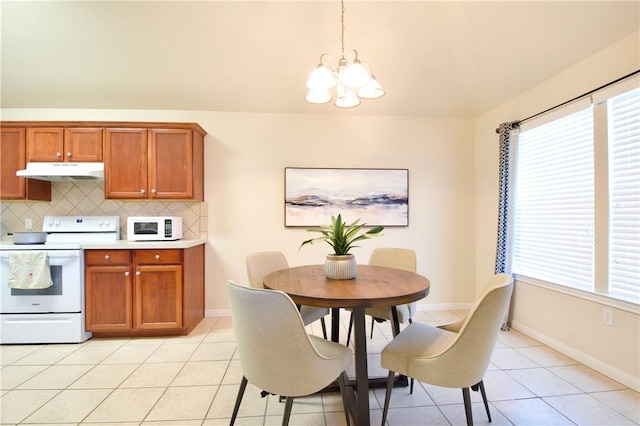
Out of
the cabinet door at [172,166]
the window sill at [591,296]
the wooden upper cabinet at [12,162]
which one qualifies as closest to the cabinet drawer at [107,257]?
the cabinet door at [172,166]

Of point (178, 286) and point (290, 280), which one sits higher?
point (290, 280)

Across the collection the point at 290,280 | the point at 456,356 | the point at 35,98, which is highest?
the point at 35,98

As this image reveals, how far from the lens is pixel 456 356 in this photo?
4.31ft

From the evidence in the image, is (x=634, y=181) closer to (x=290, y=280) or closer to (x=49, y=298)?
(x=290, y=280)

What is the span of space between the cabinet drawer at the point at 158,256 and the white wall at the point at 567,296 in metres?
3.43

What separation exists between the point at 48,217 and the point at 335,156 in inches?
125

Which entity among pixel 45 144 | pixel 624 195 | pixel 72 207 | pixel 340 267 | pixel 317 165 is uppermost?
pixel 45 144

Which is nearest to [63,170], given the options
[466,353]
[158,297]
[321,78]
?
[158,297]

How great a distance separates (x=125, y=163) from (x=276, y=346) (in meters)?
2.73

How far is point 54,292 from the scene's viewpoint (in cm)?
261

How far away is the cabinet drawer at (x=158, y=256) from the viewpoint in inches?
107

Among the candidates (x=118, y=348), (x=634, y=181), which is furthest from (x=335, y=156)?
(x=118, y=348)

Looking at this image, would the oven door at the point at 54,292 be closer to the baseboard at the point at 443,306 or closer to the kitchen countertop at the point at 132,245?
the kitchen countertop at the point at 132,245

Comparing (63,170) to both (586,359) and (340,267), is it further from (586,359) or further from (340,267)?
(586,359)
